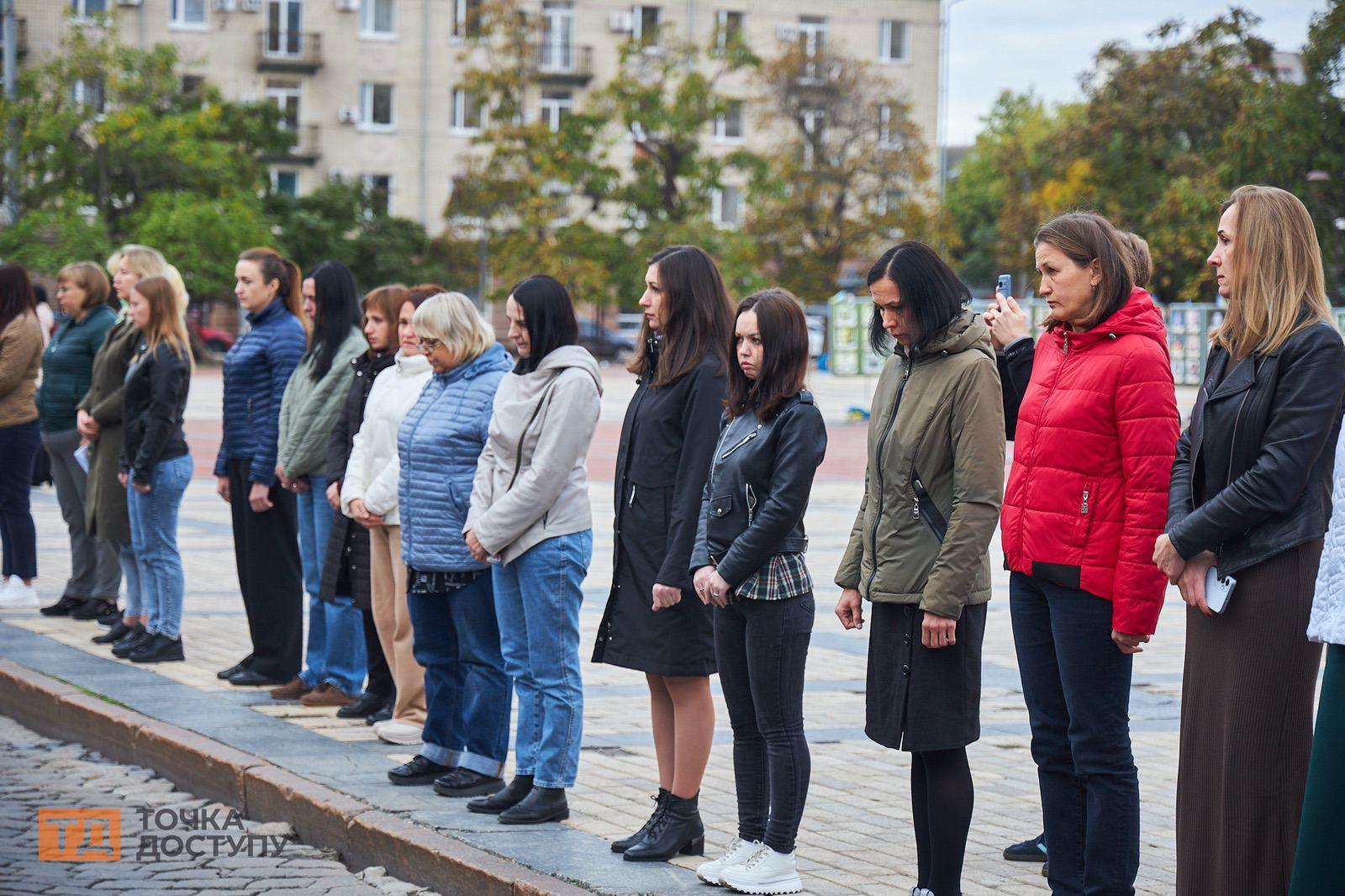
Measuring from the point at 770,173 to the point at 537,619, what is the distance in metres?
49.9

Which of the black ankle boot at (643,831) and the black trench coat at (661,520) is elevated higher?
the black trench coat at (661,520)

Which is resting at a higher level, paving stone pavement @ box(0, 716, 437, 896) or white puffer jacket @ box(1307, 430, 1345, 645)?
white puffer jacket @ box(1307, 430, 1345, 645)

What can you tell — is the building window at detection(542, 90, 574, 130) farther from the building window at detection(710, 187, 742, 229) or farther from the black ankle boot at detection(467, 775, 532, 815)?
the black ankle boot at detection(467, 775, 532, 815)

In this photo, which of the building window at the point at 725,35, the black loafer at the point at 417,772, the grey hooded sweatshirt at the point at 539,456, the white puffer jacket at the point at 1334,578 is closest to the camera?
the white puffer jacket at the point at 1334,578

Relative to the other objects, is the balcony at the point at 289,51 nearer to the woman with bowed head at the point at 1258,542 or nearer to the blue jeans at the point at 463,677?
the blue jeans at the point at 463,677

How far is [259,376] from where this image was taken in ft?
28.9

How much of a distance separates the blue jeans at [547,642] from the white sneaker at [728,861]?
2.97ft

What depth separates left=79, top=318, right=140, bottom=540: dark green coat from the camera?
32.4 ft

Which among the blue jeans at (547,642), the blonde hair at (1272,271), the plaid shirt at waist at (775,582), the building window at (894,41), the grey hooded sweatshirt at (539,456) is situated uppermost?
the building window at (894,41)

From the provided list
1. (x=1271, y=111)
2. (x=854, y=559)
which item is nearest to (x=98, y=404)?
(x=854, y=559)

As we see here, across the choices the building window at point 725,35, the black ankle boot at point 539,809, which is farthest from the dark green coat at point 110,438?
the building window at point 725,35

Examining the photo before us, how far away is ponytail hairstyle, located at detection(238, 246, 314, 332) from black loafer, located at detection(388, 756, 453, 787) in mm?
2804

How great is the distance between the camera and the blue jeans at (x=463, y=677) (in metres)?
6.62

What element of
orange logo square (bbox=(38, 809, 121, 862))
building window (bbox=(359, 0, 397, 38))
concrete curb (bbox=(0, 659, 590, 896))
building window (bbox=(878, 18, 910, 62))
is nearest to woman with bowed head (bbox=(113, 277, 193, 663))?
concrete curb (bbox=(0, 659, 590, 896))
